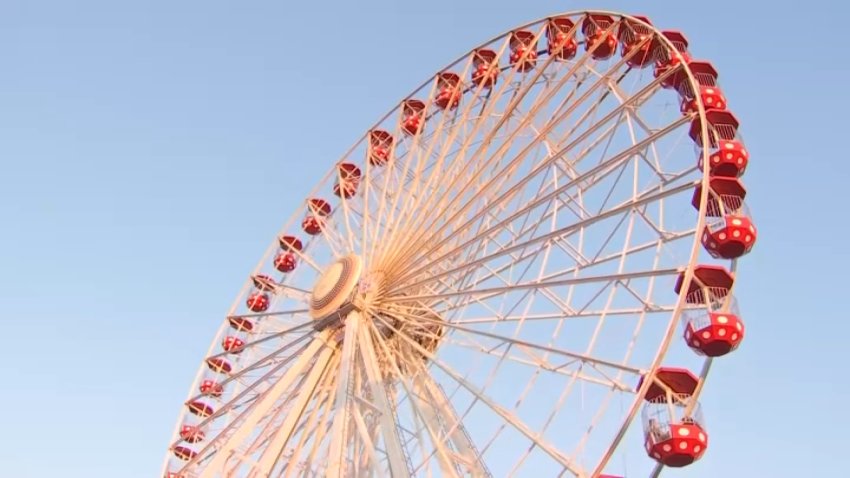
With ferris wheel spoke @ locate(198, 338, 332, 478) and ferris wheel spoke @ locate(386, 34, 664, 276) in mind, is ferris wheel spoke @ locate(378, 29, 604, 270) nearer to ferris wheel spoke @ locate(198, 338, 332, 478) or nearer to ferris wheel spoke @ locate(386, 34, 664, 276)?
ferris wheel spoke @ locate(386, 34, 664, 276)

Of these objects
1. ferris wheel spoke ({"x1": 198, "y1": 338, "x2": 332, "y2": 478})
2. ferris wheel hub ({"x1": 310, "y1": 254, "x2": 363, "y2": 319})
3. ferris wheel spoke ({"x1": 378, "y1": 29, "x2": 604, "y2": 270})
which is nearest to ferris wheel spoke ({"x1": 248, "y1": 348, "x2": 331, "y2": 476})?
ferris wheel spoke ({"x1": 198, "y1": 338, "x2": 332, "y2": 478})

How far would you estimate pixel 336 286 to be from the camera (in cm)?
1762

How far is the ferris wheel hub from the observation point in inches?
684

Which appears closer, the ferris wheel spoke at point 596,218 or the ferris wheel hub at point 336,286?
the ferris wheel spoke at point 596,218

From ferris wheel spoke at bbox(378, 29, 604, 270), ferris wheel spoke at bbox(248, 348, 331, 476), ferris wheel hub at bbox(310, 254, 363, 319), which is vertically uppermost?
ferris wheel spoke at bbox(378, 29, 604, 270)

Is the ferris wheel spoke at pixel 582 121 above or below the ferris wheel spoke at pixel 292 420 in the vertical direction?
above

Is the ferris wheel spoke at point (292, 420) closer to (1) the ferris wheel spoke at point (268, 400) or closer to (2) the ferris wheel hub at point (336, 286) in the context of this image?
(1) the ferris wheel spoke at point (268, 400)

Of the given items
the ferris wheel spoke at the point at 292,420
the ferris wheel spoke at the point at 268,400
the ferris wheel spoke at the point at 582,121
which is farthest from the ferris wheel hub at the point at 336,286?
the ferris wheel spoke at the point at 582,121

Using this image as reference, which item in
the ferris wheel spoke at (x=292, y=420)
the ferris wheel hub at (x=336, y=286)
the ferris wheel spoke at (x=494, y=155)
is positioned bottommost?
the ferris wheel spoke at (x=292, y=420)

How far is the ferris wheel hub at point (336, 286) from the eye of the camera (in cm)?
1738

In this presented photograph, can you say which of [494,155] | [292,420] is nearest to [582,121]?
[494,155]

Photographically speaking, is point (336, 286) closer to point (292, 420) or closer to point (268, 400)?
point (268, 400)

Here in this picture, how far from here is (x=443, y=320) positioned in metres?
16.6

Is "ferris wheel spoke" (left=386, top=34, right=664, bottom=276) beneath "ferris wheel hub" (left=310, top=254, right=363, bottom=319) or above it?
above
